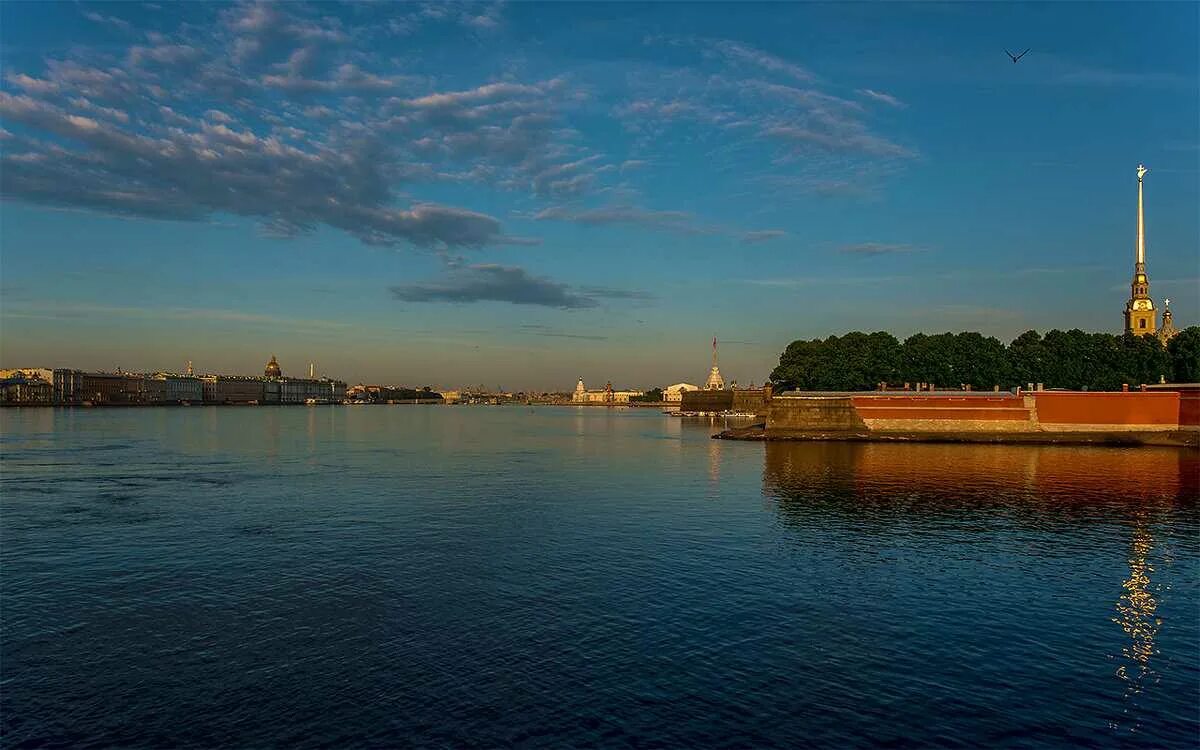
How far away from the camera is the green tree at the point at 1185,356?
276ft

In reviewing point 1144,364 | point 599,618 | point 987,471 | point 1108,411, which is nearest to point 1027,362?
point 1144,364

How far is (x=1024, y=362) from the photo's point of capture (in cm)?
8994

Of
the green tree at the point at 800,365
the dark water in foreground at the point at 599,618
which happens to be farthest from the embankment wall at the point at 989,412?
the dark water in foreground at the point at 599,618

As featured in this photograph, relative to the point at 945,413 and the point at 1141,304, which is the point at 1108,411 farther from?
Result: the point at 1141,304

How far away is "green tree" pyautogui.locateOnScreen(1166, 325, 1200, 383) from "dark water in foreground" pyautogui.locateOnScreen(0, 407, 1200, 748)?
59.0 metres

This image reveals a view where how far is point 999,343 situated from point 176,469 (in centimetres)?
8349

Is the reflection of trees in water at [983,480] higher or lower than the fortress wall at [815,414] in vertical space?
lower

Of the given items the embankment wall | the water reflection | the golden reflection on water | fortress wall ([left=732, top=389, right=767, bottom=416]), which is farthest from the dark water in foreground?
fortress wall ([left=732, top=389, right=767, bottom=416])

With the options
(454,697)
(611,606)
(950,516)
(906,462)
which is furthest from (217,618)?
(906,462)

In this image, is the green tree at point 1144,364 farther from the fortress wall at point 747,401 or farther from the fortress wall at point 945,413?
the fortress wall at point 747,401

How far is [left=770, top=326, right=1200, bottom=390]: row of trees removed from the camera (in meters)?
86.4

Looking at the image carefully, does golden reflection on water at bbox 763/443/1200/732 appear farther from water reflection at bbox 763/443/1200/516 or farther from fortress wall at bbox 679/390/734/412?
fortress wall at bbox 679/390/734/412

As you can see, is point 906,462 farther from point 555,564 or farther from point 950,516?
point 555,564

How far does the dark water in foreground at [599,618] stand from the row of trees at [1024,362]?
55.0 metres
